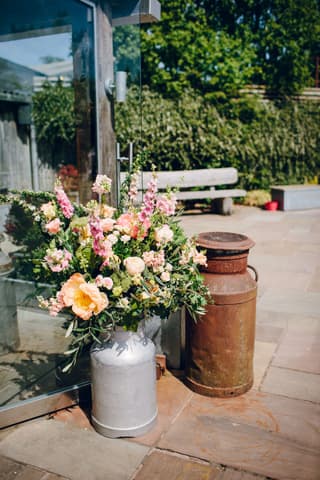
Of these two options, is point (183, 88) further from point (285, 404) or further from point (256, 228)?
point (285, 404)

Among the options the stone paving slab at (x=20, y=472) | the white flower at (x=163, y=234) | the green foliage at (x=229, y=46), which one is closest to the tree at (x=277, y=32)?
the green foliage at (x=229, y=46)

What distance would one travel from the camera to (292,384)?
10.9ft

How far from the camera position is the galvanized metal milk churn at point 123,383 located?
8.75ft

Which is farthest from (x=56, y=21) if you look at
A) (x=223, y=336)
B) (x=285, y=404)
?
(x=285, y=404)

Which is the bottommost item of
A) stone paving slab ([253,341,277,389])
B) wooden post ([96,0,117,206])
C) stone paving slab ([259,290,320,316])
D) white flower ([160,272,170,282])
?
stone paving slab ([253,341,277,389])

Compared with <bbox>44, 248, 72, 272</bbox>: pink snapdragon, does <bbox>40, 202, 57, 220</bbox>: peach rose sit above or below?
above

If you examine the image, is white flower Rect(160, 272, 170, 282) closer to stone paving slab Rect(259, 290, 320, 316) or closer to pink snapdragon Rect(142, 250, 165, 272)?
pink snapdragon Rect(142, 250, 165, 272)

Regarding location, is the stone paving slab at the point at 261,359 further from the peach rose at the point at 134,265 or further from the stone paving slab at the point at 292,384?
the peach rose at the point at 134,265

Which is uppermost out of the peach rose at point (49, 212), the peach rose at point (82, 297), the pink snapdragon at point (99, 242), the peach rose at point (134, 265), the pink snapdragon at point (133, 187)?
the pink snapdragon at point (133, 187)

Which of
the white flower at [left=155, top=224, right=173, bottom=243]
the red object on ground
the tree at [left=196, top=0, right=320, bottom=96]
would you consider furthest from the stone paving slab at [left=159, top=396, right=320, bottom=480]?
the tree at [left=196, top=0, right=320, bottom=96]

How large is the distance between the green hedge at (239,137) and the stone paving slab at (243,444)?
25.1 feet

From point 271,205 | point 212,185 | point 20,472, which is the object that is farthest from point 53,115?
point 20,472

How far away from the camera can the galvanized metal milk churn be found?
8.75 feet

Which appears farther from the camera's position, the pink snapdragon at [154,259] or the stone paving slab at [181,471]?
the pink snapdragon at [154,259]
